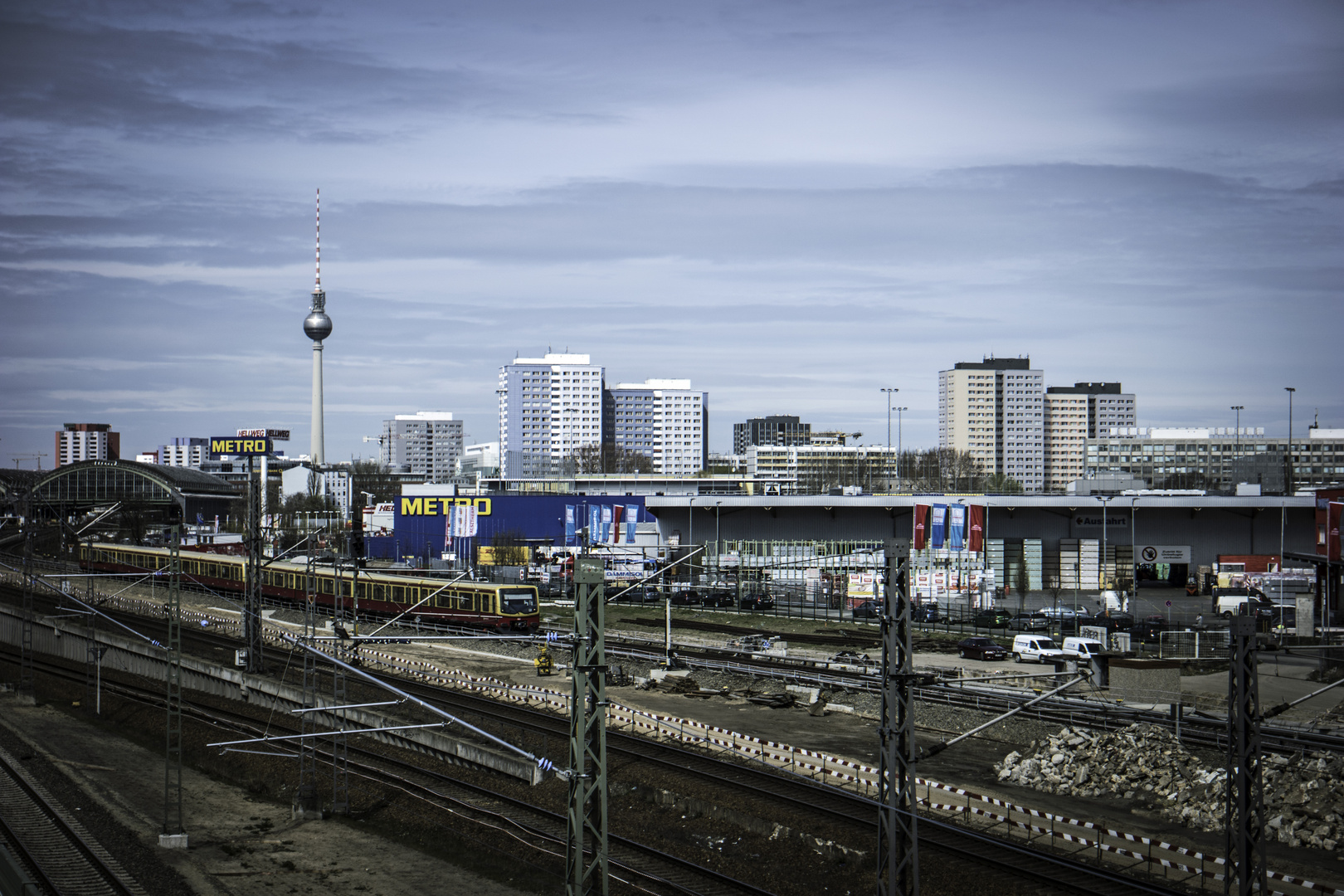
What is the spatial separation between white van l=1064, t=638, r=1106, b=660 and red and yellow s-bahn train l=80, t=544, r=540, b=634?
2661 cm

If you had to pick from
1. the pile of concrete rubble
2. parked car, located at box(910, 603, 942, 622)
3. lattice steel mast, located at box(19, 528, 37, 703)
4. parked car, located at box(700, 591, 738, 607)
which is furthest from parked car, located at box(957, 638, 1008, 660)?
lattice steel mast, located at box(19, 528, 37, 703)

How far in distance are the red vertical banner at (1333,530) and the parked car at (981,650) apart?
1623 cm

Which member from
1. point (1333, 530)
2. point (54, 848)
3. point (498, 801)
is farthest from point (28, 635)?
point (1333, 530)

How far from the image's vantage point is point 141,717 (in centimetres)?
4300

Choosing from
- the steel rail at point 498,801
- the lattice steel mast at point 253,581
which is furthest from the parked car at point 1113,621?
the lattice steel mast at point 253,581

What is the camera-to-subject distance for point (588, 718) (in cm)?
1541

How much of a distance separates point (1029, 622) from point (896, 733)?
4639 centimetres

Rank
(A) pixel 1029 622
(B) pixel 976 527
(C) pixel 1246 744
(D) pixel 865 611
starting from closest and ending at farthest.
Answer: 1. (C) pixel 1246 744
2. (A) pixel 1029 622
3. (B) pixel 976 527
4. (D) pixel 865 611

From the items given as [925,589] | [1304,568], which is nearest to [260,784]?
[925,589]

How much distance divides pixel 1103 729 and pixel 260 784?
967 inches

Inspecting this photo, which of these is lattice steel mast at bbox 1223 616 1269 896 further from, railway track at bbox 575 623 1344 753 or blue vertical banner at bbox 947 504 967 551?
blue vertical banner at bbox 947 504 967 551

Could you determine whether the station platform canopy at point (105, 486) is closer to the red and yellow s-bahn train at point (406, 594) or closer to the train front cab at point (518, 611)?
the red and yellow s-bahn train at point (406, 594)

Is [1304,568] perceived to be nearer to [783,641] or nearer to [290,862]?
[783,641]

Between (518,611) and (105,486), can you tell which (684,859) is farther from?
(105,486)
